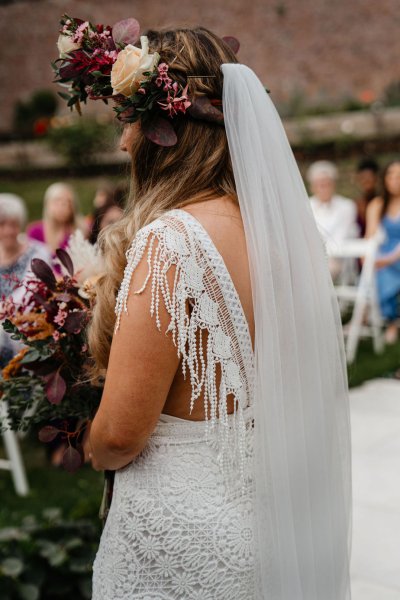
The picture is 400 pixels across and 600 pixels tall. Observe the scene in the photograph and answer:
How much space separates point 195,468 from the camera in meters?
1.70

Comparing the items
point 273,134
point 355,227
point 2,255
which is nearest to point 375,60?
point 355,227

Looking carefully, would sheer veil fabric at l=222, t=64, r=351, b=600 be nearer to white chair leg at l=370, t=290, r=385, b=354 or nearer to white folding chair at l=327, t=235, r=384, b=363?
white folding chair at l=327, t=235, r=384, b=363

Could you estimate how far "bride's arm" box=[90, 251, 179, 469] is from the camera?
1542 mm

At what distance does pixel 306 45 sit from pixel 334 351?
90.9 ft

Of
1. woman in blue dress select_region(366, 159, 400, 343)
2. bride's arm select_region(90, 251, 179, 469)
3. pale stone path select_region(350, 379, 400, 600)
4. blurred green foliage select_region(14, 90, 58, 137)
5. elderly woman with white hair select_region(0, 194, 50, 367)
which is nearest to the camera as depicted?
bride's arm select_region(90, 251, 179, 469)

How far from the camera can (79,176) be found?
63.7 ft

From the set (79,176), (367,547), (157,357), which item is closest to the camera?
(157,357)

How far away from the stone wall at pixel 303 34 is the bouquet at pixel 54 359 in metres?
22.7

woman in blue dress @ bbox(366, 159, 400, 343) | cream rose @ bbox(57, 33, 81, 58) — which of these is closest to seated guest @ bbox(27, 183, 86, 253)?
woman in blue dress @ bbox(366, 159, 400, 343)

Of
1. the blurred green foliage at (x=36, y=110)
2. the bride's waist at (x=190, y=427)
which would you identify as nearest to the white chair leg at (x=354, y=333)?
the bride's waist at (x=190, y=427)

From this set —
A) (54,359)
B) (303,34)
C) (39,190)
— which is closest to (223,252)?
(54,359)

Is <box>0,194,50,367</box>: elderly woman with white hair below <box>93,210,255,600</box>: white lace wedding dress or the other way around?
the other way around

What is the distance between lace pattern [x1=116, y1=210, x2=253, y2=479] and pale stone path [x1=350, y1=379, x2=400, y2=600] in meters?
1.78

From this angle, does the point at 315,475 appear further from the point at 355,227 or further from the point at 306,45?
the point at 306,45
